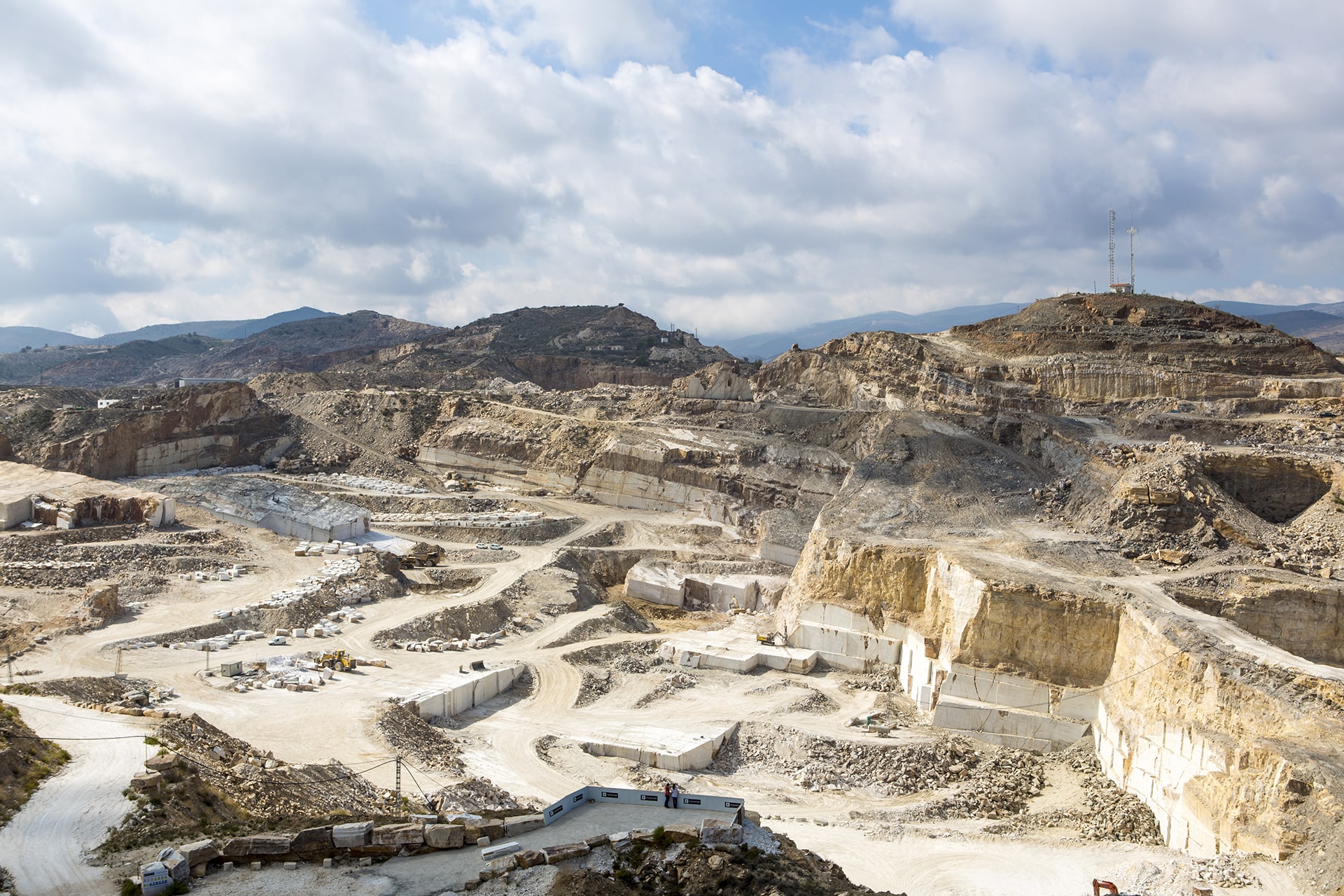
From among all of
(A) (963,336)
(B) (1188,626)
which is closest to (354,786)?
(B) (1188,626)

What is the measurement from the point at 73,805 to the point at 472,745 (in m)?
11.1

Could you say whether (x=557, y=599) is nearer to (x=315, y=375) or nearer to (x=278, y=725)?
(x=278, y=725)

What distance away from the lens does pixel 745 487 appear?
172 feet

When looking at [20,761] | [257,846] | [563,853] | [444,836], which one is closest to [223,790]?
[20,761]

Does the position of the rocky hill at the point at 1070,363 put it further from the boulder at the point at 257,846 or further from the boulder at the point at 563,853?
the boulder at the point at 257,846

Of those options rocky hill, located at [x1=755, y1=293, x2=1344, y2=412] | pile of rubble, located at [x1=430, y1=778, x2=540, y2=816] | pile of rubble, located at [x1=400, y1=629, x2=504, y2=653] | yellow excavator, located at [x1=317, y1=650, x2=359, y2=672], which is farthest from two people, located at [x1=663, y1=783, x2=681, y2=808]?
rocky hill, located at [x1=755, y1=293, x2=1344, y2=412]

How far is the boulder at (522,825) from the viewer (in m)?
14.5

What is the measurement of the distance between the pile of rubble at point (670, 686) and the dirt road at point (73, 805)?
49.5 ft

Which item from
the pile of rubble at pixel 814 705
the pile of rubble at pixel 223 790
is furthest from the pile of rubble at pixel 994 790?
the pile of rubble at pixel 223 790

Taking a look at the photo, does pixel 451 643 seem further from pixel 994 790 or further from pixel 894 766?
pixel 994 790

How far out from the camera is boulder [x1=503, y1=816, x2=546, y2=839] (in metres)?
14.5

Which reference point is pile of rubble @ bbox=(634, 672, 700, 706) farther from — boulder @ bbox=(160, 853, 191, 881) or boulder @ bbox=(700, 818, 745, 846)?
boulder @ bbox=(160, 853, 191, 881)

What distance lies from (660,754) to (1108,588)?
575 inches

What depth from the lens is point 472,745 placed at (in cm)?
2544
